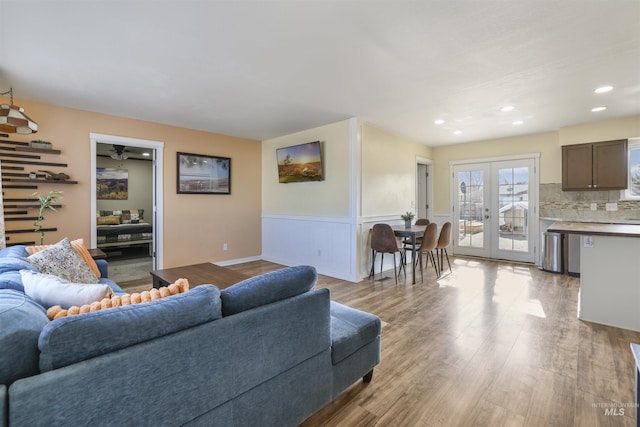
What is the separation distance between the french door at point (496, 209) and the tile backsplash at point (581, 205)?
19 centimetres

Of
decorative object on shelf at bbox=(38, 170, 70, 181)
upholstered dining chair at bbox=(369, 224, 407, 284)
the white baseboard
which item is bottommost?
the white baseboard

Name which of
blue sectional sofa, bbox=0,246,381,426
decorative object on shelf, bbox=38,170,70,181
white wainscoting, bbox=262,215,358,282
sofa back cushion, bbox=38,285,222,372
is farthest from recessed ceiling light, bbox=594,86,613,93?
decorative object on shelf, bbox=38,170,70,181

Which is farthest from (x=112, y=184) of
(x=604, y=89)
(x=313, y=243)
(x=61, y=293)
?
(x=604, y=89)

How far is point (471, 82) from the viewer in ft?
9.95

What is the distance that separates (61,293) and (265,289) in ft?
2.92

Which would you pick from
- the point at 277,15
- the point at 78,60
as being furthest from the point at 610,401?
the point at 78,60

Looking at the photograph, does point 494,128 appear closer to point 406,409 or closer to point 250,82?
point 250,82

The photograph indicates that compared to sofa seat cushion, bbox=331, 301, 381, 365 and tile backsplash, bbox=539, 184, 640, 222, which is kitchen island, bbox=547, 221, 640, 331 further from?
sofa seat cushion, bbox=331, 301, 381, 365

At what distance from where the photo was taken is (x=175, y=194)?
480 centimetres

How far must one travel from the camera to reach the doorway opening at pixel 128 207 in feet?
15.2

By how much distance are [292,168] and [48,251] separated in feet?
11.6

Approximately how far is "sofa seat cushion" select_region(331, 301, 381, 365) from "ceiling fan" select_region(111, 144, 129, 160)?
257 inches

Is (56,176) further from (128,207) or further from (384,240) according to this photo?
(384,240)

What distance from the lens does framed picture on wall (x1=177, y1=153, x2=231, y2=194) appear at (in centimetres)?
487
